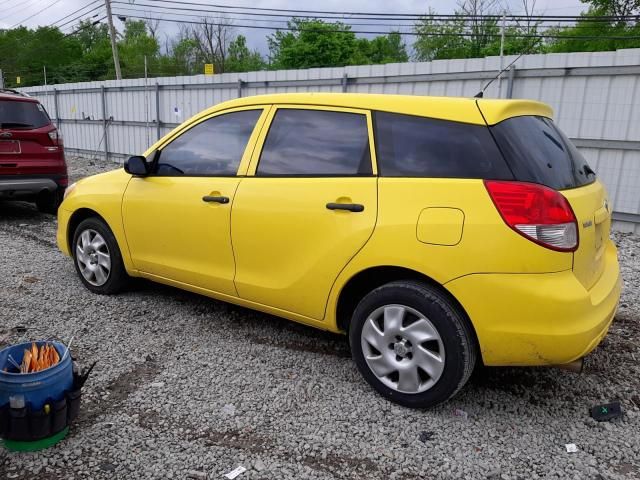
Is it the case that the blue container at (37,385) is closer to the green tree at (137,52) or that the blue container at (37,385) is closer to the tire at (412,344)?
the tire at (412,344)

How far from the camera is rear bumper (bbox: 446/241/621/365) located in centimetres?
255

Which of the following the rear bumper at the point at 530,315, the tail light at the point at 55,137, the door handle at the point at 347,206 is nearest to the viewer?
the rear bumper at the point at 530,315

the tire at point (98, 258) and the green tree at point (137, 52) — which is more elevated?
the green tree at point (137, 52)

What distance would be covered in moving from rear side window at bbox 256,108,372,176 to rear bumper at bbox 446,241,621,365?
0.93 meters

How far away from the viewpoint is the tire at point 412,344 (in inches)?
108

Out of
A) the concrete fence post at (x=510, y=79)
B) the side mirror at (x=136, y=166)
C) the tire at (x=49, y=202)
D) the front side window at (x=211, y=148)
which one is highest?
→ the concrete fence post at (x=510, y=79)

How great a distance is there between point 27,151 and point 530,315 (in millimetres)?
7296

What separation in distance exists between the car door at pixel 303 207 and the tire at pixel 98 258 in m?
1.51

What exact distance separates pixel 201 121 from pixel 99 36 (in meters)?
77.5

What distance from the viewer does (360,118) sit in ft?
10.3

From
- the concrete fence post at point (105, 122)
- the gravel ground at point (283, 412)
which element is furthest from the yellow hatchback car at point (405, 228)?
the concrete fence post at point (105, 122)

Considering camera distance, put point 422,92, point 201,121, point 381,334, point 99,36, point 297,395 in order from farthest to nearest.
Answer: point 99,36, point 422,92, point 201,121, point 297,395, point 381,334

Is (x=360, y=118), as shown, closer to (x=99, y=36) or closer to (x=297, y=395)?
(x=297, y=395)

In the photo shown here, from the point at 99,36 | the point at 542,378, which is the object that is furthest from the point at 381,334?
the point at 99,36
